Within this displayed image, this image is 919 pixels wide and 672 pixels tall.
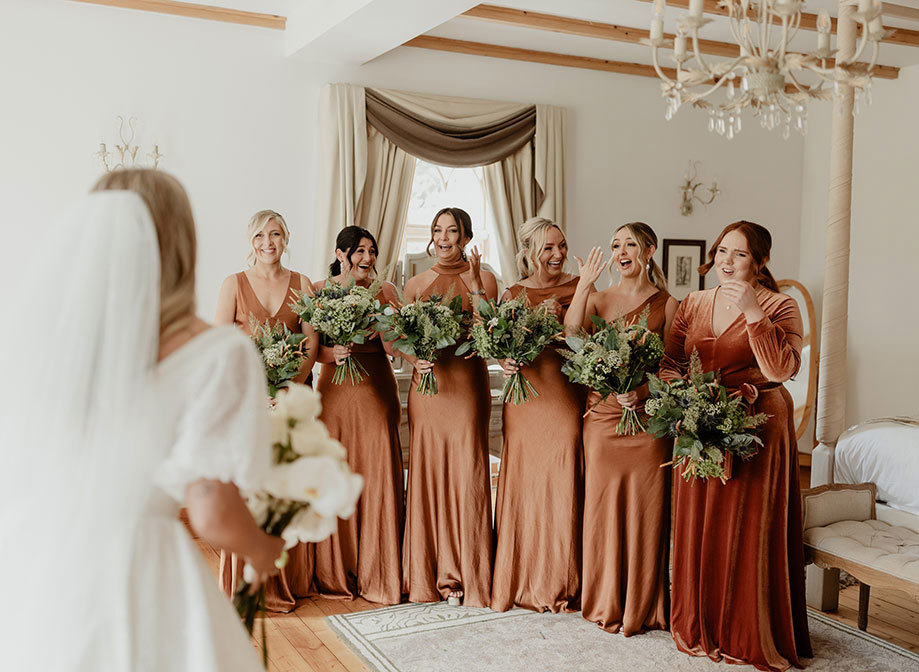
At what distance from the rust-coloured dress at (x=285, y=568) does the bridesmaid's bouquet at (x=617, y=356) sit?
1486 mm

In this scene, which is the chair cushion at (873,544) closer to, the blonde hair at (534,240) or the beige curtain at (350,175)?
the blonde hair at (534,240)

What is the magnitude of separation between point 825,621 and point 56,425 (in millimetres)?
3962

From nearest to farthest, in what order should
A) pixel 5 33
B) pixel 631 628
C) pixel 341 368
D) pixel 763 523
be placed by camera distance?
pixel 763 523
pixel 631 628
pixel 341 368
pixel 5 33

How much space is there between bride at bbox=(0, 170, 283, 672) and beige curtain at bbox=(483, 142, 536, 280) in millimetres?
5754

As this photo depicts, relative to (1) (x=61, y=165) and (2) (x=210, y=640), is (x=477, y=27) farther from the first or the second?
(2) (x=210, y=640)

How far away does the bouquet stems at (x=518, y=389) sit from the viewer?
4348mm

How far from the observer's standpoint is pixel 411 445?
15.1 feet

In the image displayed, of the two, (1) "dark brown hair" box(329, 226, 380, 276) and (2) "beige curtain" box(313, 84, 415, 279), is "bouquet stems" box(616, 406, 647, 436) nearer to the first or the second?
(1) "dark brown hair" box(329, 226, 380, 276)

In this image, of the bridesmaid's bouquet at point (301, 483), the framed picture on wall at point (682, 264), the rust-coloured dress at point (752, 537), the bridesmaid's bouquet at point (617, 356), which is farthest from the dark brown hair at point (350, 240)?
the framed picture on wall at point (682, 264)

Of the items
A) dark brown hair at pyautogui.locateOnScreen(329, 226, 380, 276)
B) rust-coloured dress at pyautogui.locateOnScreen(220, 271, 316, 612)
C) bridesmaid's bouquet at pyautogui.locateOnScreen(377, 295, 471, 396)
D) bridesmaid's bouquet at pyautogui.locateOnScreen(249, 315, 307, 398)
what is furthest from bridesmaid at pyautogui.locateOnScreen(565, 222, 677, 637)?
rust-coloured dress at pyautogui.locateOnScreen(220, 271, 316, 612)

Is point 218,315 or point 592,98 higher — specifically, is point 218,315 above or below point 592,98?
below

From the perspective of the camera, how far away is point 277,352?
13.8ft

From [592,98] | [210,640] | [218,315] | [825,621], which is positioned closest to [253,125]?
[218,315]

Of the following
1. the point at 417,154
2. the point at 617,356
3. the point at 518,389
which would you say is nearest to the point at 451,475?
the point at 518,389
